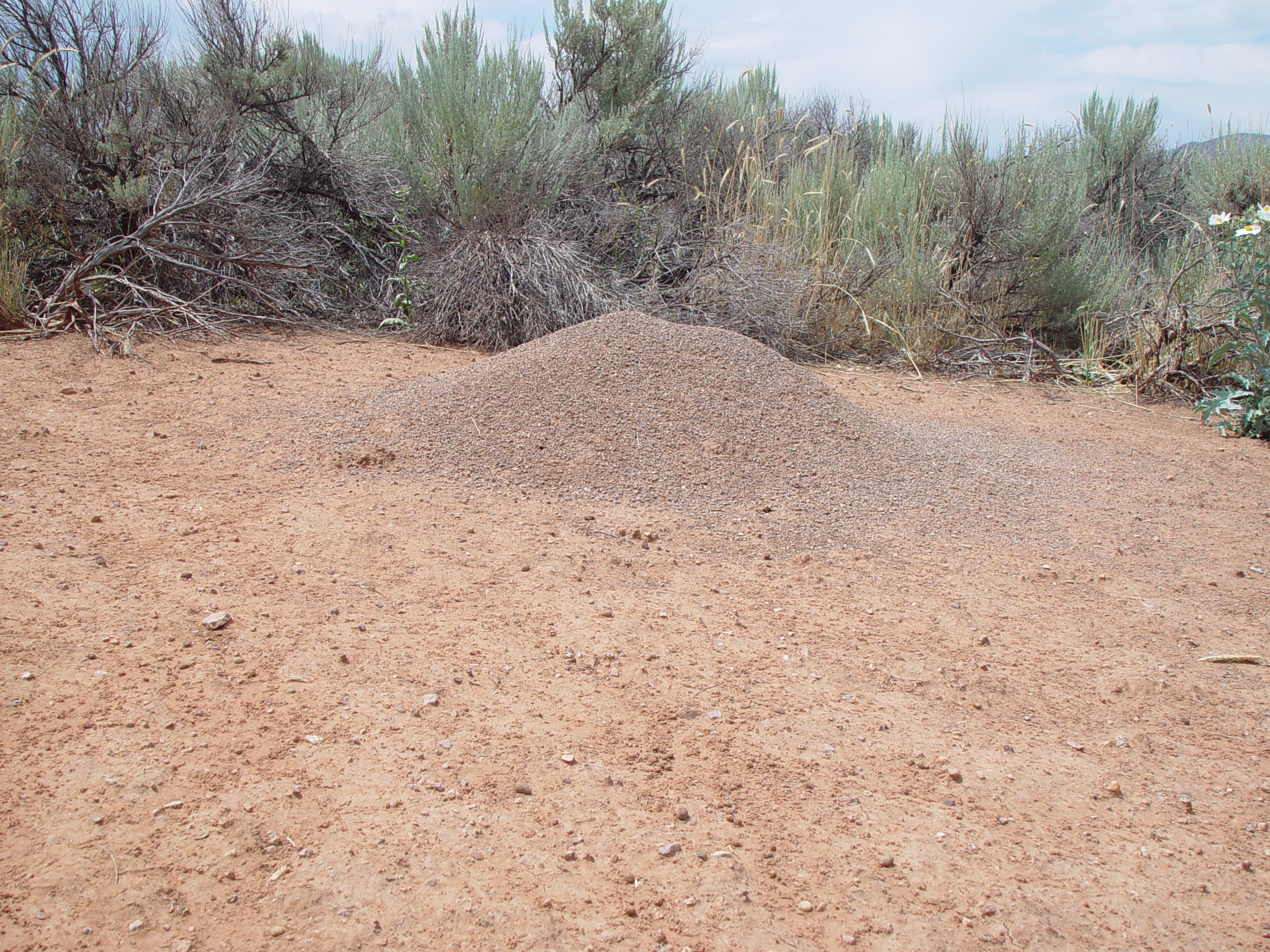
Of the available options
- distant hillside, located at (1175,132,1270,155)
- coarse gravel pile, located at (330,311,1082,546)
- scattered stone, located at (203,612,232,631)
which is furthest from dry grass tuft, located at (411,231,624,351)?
distant hillside, located at (1175,132,1270,155)

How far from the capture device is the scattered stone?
2.27 metres

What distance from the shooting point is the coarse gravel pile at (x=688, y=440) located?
3408 millimetres

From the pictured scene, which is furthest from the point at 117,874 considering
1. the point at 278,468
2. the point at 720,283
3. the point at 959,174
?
the point at 959,174

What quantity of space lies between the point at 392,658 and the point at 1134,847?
5.36ft

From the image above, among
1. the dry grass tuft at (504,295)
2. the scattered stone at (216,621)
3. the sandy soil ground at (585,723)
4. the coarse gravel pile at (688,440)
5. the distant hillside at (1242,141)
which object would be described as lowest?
the sandy soil ground at (585,723)

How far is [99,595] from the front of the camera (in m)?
2.37

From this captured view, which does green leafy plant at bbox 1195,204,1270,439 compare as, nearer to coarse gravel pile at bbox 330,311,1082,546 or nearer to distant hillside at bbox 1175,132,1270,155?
coarse gravel pile at bbox 330,311,1082,546

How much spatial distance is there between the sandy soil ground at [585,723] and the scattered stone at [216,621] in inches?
0.5

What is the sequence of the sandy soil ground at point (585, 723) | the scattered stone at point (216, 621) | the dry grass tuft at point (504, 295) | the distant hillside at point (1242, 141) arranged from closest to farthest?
the sandy soil ground at point (585, 723) → the scattered stone at point (216, 621) → the dry grass tuft at point (504, 295) → the distant hillside at point (1242, 141)

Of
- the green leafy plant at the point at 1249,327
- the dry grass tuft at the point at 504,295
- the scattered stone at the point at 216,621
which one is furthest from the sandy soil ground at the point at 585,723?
the dry grass tuft at the point at 504,295

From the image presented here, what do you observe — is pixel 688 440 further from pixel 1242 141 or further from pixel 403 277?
pixel 1242 141

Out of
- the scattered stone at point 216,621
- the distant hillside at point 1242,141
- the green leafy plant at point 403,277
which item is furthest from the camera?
the distant hillside at point 1242,141

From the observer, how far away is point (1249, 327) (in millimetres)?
5266

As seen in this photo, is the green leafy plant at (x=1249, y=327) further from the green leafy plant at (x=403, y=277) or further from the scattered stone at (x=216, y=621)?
the scattered stone at (x=216, y=621)
